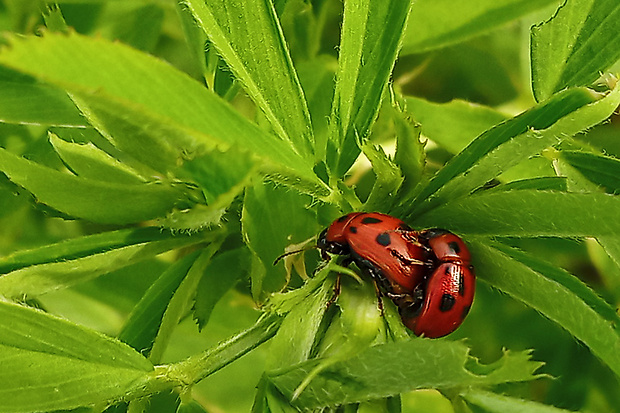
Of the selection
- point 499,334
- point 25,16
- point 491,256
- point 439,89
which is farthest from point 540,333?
point 25,16

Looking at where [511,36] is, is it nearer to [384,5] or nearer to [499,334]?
[499,334]

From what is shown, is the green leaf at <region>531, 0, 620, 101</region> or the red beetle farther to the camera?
the green leaf at <region>531, 0, 620, 101</region>

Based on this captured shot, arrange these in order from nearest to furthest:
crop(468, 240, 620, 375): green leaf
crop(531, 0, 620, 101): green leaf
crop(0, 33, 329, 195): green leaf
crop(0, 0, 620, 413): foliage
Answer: crop(0, 33, 329, 195): green leaf
crop(0, 0, 620, 413): foliage
crop(468, 240, 620, 375): green leaf
crop(531, 0, 620, 101): green leaf

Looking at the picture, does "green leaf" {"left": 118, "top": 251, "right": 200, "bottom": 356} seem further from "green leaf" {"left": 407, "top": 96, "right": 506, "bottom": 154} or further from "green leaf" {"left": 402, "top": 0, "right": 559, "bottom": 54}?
"green leaf" {"left": 402, "top": 0, "right": 559, "bottom": 54}

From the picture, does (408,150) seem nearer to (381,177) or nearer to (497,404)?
(381,177)

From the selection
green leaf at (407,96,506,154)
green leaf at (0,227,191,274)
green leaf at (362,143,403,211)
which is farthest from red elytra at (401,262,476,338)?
green leaf at (407,96,506,154)

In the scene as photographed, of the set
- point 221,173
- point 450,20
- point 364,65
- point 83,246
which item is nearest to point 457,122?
point 450,20
